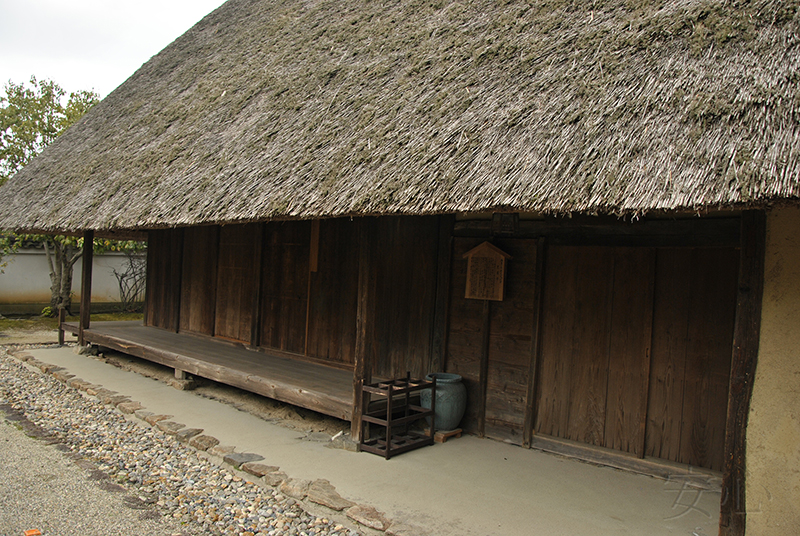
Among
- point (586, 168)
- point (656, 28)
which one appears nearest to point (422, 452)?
point (586, 168)

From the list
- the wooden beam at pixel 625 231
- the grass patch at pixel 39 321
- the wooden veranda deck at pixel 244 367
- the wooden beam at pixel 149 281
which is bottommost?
the grass patch at pixel 39 321

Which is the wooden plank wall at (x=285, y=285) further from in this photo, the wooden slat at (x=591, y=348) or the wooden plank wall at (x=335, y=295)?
the wooden slat at (x=591, y=348)

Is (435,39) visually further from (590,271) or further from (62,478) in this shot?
(62,478)

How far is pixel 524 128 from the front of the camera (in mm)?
3420

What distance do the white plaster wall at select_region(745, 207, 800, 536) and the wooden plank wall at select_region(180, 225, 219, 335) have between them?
6.53 metres

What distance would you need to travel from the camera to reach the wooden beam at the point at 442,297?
4898 mm

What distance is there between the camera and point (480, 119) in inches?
146

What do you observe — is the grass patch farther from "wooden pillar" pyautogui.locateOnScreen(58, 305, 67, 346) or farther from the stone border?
the stone border

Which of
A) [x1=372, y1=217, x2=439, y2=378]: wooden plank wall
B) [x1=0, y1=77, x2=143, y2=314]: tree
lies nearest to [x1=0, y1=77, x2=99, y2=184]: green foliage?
[x1=0, y1=77, x2=143, y2=314]: tree

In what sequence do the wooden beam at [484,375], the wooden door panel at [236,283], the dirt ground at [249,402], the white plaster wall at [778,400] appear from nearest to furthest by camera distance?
the white plaster wall at [778,400] < the wooden beam at [484,375] < the dirt ground at [249,402] < the wooden door panel at [236,283]

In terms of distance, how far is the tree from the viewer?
1216 centimetres

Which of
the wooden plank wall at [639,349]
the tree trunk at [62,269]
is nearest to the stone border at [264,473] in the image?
the wooden plank wall at [639,349]

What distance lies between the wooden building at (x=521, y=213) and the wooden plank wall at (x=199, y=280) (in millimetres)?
621

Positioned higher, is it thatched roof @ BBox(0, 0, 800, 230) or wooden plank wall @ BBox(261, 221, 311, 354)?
thatched roof @ BBox(0, 0, 800, 230)
